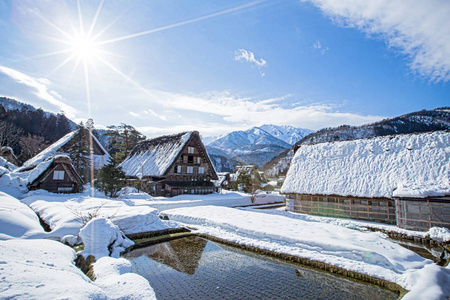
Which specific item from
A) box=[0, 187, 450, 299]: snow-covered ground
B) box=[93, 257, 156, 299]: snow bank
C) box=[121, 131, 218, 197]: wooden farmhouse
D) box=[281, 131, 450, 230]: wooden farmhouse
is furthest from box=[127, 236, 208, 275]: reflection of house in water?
box=[121, 131, 218, 197]: wooden farmhouse

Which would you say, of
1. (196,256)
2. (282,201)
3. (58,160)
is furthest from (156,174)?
(196,256)

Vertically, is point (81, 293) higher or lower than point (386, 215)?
higher

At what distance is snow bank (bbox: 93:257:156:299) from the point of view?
230 inches

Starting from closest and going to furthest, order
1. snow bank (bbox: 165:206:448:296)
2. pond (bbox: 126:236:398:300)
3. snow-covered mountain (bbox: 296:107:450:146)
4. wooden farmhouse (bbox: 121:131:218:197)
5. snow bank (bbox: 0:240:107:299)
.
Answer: snow bank (bbox: 0:240:107:299)
pond (bbox: 126:236:398:300)
snow bank (bbox: 165:206:448:296)
wooden farmhouse (bbox: 121:131:218:197)
snow-covered mountain (bbox: 296:107:450:146)

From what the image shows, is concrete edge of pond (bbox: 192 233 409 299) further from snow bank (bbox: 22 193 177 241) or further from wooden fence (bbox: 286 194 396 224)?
wooden fence (bbox: 286 194 396 224)

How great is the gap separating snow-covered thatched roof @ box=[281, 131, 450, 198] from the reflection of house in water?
40.7 feet

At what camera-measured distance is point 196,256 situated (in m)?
10.1

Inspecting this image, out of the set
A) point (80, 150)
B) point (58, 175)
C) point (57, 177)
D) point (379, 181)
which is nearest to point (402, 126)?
point (379, 181)

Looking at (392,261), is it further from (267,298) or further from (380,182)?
(380,182)

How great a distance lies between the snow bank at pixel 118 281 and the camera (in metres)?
5.84

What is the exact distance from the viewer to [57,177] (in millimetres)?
22688

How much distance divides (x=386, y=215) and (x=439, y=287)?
1247 centimetres

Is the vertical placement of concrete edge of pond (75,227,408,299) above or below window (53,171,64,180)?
below

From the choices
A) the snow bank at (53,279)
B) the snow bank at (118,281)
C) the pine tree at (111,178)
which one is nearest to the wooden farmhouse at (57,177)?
the pine tree at (111,178)
